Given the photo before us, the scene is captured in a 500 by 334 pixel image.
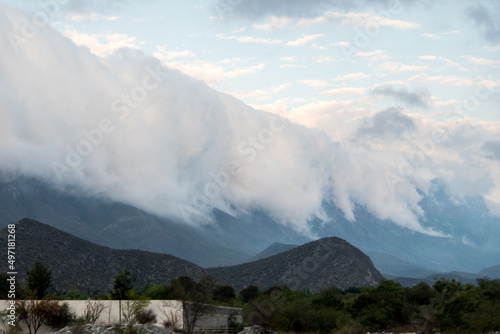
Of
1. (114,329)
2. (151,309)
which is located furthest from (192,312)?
(114,329)

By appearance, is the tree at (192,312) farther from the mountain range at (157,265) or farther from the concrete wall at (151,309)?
the mountain range at (157,265)

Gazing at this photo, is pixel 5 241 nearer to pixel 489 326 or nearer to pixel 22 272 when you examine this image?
pixel 22 272

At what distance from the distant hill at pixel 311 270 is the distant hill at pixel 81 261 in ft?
41.4

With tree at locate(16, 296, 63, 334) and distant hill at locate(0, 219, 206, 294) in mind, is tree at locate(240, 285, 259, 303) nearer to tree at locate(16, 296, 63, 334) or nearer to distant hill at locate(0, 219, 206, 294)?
distant hill at locate(0, 219, 206, 294)

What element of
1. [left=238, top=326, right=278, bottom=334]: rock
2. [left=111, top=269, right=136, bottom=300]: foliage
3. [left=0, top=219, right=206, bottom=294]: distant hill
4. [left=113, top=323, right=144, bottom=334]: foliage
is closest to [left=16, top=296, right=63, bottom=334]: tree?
[left=113, top=323, right=144, bottom=334]: foliage

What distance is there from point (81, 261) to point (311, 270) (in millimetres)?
46011

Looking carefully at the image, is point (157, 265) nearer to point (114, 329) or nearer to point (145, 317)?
point (145, 317)

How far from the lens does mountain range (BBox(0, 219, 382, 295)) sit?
102 meters

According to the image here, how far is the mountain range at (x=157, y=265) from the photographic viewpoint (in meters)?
102

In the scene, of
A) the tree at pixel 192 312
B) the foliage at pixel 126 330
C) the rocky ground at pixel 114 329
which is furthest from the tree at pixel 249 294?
the foliage at pixel 126 330

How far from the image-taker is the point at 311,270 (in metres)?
128

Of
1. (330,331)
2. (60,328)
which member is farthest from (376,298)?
(60,328)

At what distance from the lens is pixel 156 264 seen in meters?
113

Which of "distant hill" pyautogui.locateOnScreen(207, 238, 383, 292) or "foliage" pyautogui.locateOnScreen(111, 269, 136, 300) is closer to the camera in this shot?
"foliage" pyautogui.locateOnScreen(111, 269, 136, 300)
